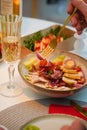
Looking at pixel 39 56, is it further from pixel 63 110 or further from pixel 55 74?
pixel 63 110

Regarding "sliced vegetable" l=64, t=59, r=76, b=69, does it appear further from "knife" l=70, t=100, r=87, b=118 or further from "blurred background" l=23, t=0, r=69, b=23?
"blurred background" l=23, t=0, r=69, b=23

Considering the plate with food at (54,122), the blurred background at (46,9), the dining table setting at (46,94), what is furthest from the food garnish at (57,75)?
the blurred background at (46,9)

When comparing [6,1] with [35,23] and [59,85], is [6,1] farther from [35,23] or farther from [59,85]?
[59,85]

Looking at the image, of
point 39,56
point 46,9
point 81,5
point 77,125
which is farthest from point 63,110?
point 46,9

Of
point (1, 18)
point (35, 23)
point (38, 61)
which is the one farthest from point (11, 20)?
point (35, 23)

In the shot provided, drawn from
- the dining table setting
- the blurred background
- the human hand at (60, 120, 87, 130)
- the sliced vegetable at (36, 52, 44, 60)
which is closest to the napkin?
the dining table setting

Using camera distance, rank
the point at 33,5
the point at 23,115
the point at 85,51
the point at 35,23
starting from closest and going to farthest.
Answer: the point at 23,115 → the point at 85,51 → the point at 35,23 → the point at 33,5
